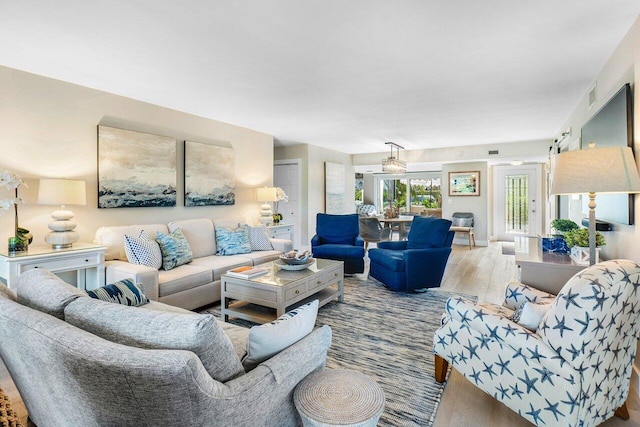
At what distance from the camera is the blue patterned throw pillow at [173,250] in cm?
349

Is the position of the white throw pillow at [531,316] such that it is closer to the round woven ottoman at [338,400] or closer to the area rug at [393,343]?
the area rug at [393,343]

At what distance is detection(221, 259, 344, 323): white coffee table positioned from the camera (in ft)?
9.39

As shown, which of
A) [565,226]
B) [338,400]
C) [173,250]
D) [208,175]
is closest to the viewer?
[338,400]

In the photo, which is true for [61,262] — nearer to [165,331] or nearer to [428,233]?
[165,331]

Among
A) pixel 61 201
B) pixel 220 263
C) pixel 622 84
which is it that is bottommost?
pixel 220 263

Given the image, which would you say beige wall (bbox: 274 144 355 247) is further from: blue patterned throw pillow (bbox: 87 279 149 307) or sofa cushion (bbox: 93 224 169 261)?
blue patterned throw pillow (bbox: 87 279 149 307)

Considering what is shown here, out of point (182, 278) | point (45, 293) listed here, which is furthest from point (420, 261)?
point (45, 293)

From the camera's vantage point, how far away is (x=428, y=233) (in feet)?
14.3

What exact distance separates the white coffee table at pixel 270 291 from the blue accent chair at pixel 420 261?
1.00 m

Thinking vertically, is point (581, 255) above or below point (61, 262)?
above

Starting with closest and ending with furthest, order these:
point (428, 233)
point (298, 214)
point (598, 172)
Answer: point (598, 172), point (428, 233), point (298, 214)

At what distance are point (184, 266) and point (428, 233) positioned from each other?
3023 mm

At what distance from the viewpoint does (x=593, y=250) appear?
7.46 ft

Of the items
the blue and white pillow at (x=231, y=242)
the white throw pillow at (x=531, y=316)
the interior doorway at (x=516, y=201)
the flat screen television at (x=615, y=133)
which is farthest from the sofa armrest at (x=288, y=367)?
the interior doorway at (x=516, y=201)
